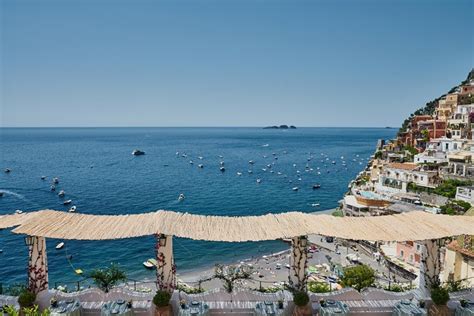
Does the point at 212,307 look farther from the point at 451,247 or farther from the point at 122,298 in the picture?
the point at 451,247

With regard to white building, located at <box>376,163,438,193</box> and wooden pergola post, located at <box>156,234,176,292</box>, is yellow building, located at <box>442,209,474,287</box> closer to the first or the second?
wooden pergola post, located at <box>156,234,176,292</box>

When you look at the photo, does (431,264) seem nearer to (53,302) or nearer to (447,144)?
(53,302)

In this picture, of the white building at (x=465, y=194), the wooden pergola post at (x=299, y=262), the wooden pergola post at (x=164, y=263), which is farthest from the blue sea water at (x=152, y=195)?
the wooden pergola post at (x=299, y=262)

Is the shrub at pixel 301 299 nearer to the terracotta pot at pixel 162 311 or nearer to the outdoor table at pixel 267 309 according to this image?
the outdoor table at pixel 267 309

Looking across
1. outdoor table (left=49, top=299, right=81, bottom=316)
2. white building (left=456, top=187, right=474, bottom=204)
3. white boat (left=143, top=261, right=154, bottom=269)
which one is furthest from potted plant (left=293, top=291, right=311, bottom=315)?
white building (left=456, top=187, right=474, bottom=204)

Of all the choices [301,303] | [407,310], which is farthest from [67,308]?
[407,310]

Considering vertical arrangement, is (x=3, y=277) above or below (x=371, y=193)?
below

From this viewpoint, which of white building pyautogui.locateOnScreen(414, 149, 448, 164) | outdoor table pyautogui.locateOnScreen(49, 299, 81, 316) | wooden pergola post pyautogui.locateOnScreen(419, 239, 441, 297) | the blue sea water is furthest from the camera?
white building pyautogui.locateOnScreen(414, 149, 448, 164)

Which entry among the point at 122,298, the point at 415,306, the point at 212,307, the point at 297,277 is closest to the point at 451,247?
the point at 415,306
